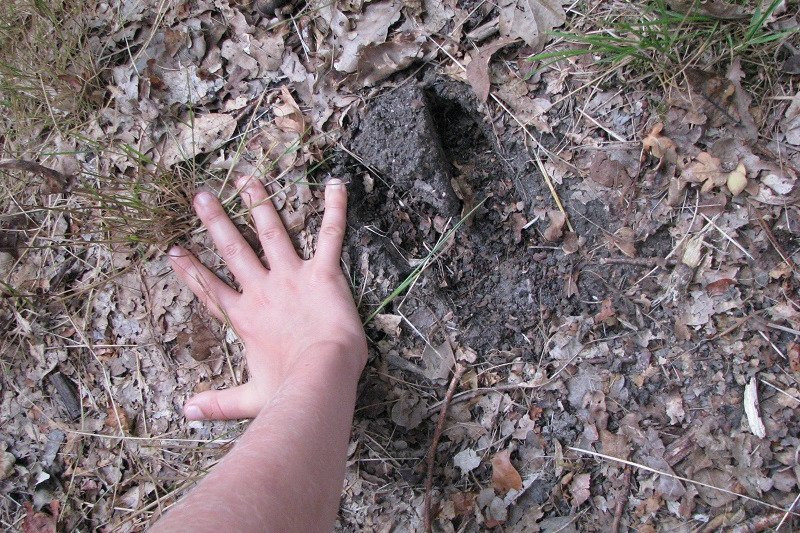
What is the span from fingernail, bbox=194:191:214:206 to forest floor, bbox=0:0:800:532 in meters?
0.06

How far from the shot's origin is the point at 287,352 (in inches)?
87.3

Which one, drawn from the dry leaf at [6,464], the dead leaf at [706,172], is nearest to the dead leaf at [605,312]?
the dead leaf at [706,172]

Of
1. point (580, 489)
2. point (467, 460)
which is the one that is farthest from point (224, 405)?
point (580, 489)

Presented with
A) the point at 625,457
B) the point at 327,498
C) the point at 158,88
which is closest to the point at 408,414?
the point at 327,498

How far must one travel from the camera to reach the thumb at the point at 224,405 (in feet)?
7.56

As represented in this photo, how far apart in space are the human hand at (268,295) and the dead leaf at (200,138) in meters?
0.23

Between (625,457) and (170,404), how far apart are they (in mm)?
2003

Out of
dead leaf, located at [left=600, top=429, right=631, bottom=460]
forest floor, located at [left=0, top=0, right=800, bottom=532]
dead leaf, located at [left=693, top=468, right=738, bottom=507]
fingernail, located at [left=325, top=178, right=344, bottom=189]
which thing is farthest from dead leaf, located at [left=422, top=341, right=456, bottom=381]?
dead leaf, located at [left=693, top=468, right=738, bottom=507]

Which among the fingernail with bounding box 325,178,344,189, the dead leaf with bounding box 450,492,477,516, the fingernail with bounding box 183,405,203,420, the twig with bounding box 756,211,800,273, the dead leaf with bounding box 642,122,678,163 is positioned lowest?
the dead leaf with bounding box 450,492,477,516

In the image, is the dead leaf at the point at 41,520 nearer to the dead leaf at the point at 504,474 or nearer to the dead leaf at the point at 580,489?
the dead leaf at the point at 504,474

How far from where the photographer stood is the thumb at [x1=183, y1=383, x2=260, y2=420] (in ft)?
7.56

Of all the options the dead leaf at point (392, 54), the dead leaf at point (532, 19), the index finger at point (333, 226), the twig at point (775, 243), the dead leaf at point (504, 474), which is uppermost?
the dead leaf at point (392, 54)

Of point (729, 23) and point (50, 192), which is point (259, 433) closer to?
point (50, 192)

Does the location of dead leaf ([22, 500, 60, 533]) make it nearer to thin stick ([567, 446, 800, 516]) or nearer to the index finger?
the index finger
